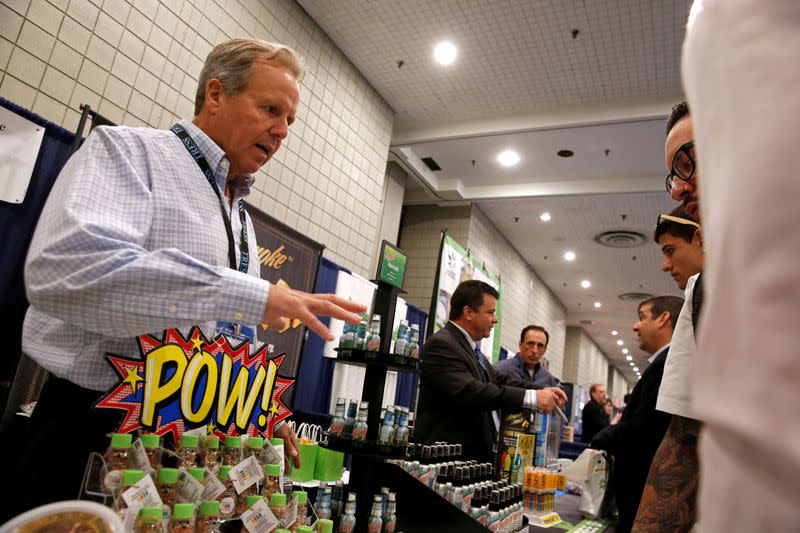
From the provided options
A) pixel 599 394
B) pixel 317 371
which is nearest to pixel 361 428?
Result: pixel 317 371

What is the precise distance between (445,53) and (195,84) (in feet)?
8.66

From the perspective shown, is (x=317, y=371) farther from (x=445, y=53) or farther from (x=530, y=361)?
(x=445, y=53)

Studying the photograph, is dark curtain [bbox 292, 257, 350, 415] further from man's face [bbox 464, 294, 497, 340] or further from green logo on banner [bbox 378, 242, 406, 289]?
green logo on banner [bbox 378, 242, 406, 289]

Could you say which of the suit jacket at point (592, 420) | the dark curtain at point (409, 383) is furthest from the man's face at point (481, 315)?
the suit jacket at point (592, 420)

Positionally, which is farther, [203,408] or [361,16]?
[361,16]

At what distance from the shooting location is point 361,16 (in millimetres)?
5070

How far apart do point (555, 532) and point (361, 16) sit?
15.5 feet

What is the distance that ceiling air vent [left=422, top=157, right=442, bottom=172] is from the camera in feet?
25.0

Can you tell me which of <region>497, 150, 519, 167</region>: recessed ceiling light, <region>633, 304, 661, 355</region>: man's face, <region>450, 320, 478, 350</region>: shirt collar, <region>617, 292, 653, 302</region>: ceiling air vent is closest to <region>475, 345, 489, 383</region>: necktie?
<region>450, 320, 478, 350</region>: shirt collar

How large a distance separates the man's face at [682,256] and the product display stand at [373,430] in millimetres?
1025

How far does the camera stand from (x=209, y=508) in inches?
34.2

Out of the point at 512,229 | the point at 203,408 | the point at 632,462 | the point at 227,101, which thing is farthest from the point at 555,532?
the point at 512,229

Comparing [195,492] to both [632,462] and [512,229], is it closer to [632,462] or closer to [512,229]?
[632,462]

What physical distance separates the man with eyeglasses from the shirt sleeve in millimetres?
928
